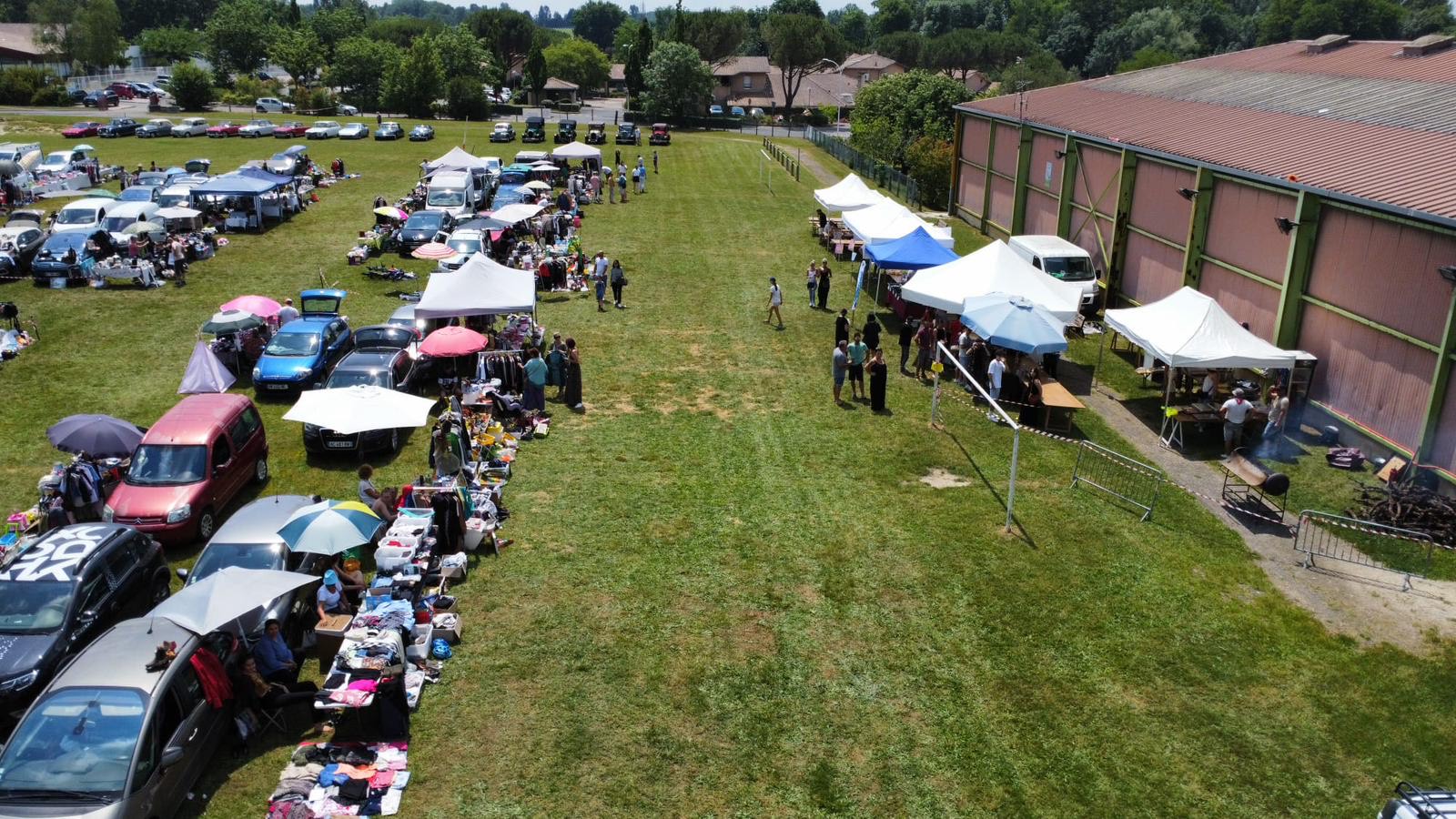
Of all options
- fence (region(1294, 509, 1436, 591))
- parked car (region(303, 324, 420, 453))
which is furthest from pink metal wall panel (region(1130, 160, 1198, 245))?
parked car (region(303, 324, 420, 453))

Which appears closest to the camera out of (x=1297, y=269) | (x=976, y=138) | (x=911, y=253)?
(x=1297, y=269)

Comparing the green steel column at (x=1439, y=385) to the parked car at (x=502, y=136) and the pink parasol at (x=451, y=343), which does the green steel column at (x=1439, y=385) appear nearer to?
the pink parasol at (x=451, y=343)

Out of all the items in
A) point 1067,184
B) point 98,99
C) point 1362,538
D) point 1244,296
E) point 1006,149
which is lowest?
point 1362,538

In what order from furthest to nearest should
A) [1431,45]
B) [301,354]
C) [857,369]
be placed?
1. [1431,45]
2. [857,369]
3. [301,354]

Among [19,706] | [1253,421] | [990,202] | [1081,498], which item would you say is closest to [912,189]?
[990,202]

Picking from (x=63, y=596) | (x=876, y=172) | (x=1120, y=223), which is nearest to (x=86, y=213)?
(x=63, y=596)

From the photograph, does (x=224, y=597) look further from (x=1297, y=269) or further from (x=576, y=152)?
(x=576, y=152)
